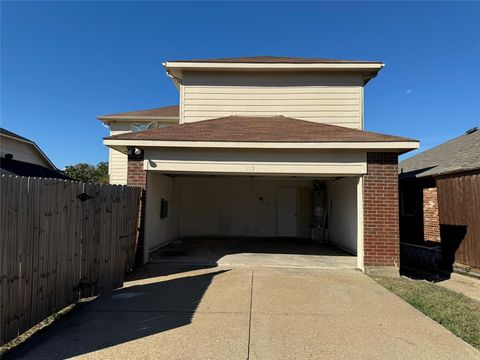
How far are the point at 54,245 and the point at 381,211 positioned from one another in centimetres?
667

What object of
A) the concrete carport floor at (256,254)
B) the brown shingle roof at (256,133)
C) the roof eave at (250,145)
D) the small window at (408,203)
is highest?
the brown shingle roof at (256,133)

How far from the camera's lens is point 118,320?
4.77 metres

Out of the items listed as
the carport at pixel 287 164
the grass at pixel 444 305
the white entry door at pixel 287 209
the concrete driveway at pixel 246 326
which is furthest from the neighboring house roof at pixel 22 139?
the grass at pixel 444 305

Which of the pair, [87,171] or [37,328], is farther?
[87,171]

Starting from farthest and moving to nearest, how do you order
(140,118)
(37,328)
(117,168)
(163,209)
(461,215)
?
1. (140,118)
2. (117,168)
3. (163,209)
4. (461,215)
5. (37,328)

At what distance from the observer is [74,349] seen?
3.87 meters

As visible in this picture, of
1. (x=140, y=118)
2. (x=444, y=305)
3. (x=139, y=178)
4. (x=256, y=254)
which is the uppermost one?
(x=140, y=118)

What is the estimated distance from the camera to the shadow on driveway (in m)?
3.91

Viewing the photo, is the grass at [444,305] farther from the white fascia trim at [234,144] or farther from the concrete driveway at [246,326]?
the white fascia trim at [234,144]

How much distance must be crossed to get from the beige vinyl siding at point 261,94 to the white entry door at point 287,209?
4176mm

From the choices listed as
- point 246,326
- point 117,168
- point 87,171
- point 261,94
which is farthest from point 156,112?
point 87,171

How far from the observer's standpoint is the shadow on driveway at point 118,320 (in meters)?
3.91

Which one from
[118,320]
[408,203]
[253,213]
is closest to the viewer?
[118,320]

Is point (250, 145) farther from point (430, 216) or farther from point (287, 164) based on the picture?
point (430, 216)
